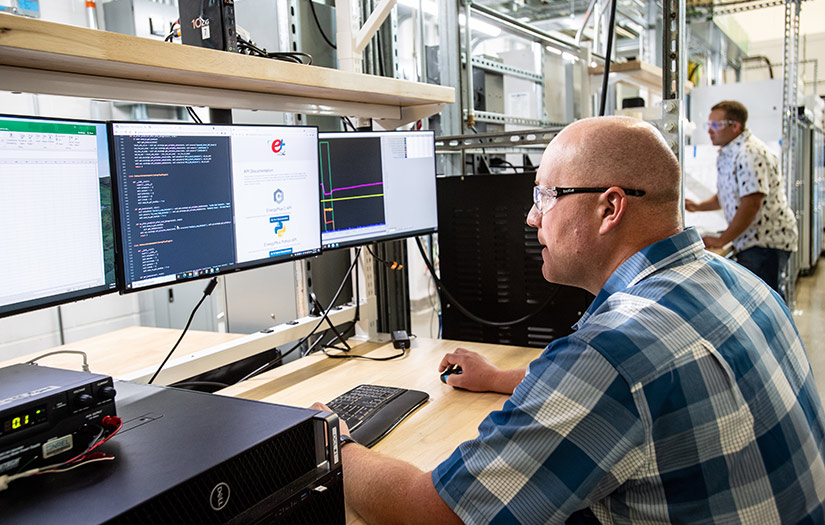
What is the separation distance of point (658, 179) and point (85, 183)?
895mm

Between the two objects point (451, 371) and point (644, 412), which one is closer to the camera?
point (644, 412)

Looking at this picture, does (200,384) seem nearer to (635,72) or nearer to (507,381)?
(507,381)

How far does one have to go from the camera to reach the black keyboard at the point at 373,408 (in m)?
→ 1.19

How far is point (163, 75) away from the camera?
1.17 m

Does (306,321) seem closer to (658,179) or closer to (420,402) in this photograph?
(420,402)

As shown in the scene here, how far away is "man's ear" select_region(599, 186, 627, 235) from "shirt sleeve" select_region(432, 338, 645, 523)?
0.25 m

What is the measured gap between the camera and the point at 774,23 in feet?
30.3

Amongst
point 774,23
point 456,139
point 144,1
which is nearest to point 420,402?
point 456,139

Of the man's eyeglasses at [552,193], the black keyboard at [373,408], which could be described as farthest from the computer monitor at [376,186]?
the man's eyeglasses at [552,193]

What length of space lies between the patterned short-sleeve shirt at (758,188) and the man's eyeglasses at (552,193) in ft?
9.99

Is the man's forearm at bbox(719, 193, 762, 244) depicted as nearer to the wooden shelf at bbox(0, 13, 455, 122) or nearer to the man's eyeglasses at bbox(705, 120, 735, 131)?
the man's eyeglasses at bbox(705, 120, 735, 131)

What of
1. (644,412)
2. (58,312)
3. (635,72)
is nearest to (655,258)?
(644,412)

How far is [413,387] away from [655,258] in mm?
700

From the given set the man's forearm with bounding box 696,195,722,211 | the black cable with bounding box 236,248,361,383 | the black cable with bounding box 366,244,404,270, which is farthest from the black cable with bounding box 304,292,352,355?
the man's forearm with bounding box 696,195,722,211
